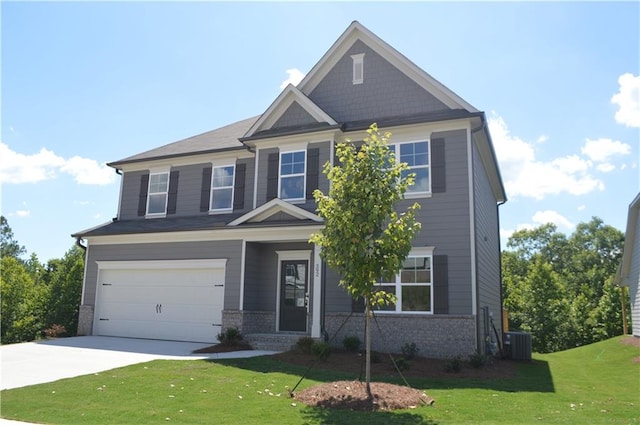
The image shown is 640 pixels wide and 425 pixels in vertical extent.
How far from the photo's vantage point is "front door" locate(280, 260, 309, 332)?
587 inches

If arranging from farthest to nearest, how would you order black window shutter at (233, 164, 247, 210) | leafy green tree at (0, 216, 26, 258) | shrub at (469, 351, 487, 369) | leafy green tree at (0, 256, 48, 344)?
1. leafy green tree at (0, 216, 26, 258)
2. leafy green tree at (0, 256, 48, 344)
3. black window shutter at (233, 164, 247, 210)
4. shrub at (469, 351, 487, 369)

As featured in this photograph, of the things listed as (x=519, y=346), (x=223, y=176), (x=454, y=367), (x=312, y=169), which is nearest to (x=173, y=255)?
(x=223, y=176)

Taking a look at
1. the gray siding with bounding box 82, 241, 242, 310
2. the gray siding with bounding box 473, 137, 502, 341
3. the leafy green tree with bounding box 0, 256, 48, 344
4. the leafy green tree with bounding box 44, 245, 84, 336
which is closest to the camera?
the gray siding with bounding box 473, 137, 502, 341

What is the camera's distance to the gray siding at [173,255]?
14734 mm

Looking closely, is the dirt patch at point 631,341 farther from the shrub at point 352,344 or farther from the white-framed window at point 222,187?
the white-framed window at point 222,187

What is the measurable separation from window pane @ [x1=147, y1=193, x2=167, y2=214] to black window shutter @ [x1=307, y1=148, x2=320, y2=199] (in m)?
Answer: 6.30

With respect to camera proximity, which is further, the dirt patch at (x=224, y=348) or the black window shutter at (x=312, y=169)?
the black window shutter at (x=312, y=169)

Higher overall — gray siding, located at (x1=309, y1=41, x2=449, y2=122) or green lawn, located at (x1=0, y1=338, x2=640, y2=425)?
gray siding, located at (x1=309, y1=41, x2=449, y2=122)

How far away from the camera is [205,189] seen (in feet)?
56.8

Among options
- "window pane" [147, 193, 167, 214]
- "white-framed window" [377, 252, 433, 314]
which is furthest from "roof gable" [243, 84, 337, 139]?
"white-framed window" [377, 252, 433, 314]

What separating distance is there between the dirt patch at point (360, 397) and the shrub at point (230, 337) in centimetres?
576

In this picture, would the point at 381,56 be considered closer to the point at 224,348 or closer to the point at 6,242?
the point at 224,348

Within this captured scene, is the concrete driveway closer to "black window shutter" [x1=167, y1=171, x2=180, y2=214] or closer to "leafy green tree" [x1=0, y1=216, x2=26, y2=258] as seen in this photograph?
"black window shutter" [x1=167, y1=171, x2=180, y2=214]

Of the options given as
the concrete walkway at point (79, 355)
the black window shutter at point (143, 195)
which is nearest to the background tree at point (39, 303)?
the concrete walkway at point (79, 355)
